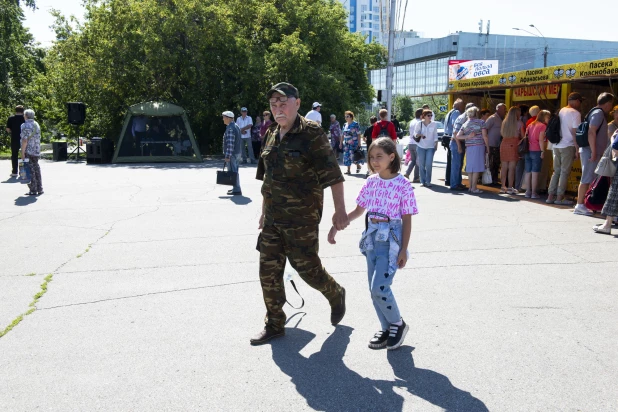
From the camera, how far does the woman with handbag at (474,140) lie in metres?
12.0

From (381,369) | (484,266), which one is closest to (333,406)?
(381,369)

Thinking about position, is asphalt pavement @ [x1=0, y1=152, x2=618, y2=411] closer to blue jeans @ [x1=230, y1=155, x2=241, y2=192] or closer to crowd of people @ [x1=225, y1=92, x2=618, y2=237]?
crowd of people @ [x1=225, y1=92, x2=618, y2=237]

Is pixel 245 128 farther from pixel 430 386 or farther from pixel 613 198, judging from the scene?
pixel 430 386

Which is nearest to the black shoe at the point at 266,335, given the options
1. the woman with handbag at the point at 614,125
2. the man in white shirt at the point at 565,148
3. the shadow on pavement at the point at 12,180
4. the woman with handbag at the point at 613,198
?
the woman with handbag at the point at 613,198

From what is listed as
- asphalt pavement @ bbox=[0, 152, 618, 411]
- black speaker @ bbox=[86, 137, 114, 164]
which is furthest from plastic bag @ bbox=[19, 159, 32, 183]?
black speaker @ bbox=[86, 137, 114, 164]

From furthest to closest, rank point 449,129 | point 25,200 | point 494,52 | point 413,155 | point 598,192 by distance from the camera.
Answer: point 494,52
point 413,155
point 449,129
point 25,200
point 598,192

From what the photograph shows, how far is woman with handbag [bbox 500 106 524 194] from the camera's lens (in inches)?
464

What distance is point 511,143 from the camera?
1194 centimetres

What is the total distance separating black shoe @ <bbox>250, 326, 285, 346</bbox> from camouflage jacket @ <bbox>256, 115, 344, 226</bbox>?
79 cm

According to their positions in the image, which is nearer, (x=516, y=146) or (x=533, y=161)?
(x=533, y=161)

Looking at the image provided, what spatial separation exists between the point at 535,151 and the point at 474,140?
1361mm

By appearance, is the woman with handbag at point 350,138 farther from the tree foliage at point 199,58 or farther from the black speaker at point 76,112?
the black speaker at point 76,112

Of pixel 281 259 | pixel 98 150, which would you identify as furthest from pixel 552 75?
pixel 98 150

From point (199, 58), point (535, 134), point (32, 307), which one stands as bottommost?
point (32, 307)
